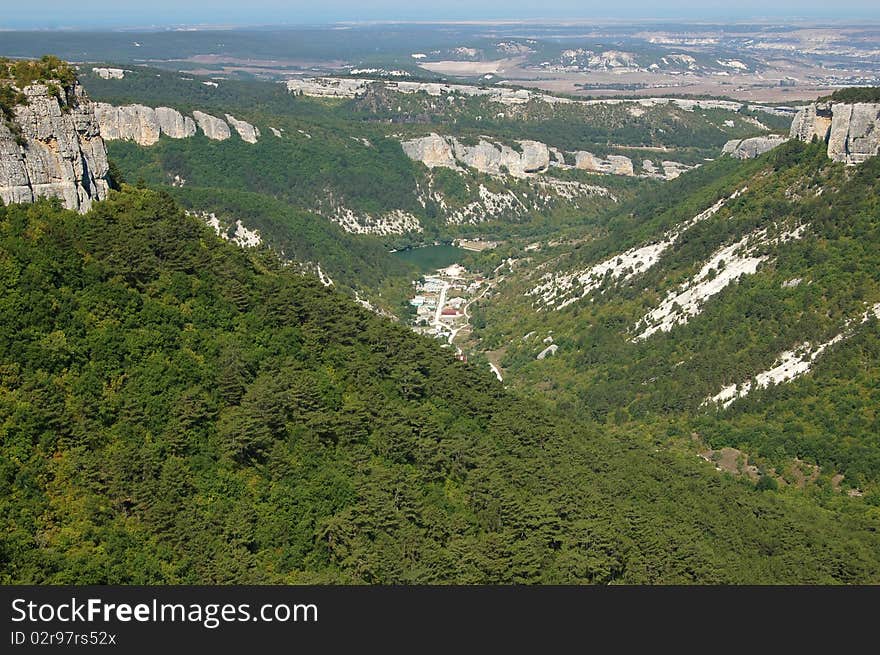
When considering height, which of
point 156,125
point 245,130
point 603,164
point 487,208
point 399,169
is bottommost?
point 487,208

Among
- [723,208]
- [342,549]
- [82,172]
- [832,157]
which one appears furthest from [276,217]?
[342,549]

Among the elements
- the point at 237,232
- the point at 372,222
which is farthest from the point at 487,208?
the point at 237,232

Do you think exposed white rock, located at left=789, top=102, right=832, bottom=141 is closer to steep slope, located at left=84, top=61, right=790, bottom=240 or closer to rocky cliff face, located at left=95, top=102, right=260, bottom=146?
steep slope, located at left=84, top=61, right=790, bottom=240

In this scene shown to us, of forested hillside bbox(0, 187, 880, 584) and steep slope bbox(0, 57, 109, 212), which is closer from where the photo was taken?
forested hillside bbox(0, 187, 880, 584)

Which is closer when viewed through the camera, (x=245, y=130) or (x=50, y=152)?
(x=50, y=152)

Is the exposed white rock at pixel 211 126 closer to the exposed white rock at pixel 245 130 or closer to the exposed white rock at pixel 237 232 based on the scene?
the exposed white rock at pixel 245 130

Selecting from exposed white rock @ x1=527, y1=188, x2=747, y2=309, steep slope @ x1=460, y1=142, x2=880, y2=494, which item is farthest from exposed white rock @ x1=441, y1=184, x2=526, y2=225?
exposed white rock @ x1=527, y1=188, x2=747, y2=309

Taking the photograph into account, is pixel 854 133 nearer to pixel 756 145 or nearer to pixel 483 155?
pixel 756 145
